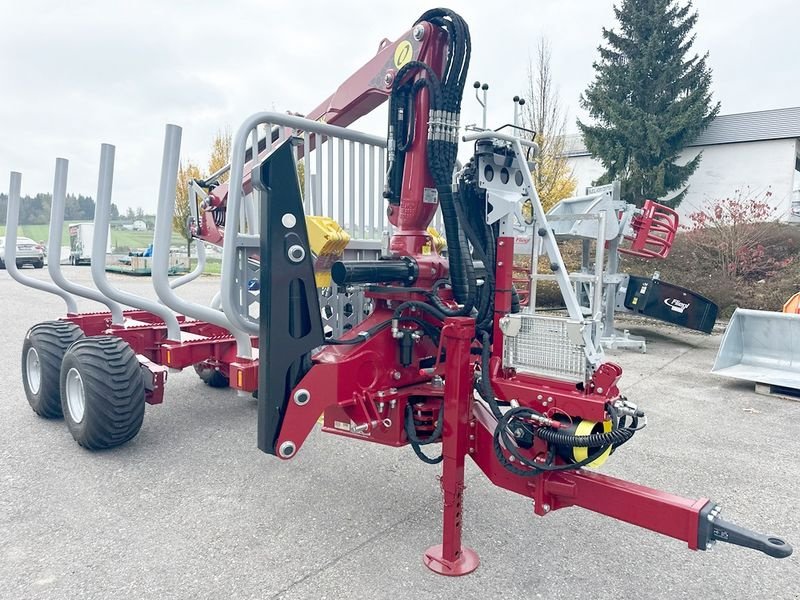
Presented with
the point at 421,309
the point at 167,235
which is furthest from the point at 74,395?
the point at 421,309

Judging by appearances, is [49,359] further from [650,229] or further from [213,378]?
[650,229]

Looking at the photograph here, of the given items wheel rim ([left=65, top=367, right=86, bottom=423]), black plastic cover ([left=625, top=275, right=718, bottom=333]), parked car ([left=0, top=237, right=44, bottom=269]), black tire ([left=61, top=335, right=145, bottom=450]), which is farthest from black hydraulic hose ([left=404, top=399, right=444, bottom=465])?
parked car ([left=0, top=237, right=44, bottom=269])

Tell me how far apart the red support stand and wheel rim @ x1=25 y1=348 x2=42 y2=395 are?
13.6ft

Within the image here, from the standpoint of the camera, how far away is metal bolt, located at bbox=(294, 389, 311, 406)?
2933 millimetres

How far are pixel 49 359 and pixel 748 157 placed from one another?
30.4m

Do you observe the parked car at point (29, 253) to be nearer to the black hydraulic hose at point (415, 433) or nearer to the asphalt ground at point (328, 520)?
the asphalt ground at point (328, 520)

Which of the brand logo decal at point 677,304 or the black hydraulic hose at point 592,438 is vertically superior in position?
the brand logo decal at point 677,304

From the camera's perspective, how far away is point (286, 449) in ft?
9.55

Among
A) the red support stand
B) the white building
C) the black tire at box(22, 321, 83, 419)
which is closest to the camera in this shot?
the red support stand

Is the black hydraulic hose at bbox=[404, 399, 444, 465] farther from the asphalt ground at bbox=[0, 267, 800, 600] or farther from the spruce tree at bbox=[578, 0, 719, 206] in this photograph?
the spruce tree at bbox=[578, 0, 719, 206]

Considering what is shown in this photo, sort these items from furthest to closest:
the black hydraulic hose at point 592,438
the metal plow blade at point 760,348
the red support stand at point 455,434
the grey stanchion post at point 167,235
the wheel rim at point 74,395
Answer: the metal plow blade at point 760,348
the wheel rim at point 74,395
the grey stanchion post at point 167,235
the red support stand at point 455,434
the black hydraulic hose at point 592,438

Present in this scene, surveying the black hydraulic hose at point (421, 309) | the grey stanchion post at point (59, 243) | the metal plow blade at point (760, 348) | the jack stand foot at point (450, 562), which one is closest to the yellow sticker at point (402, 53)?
the black hydraulic hose at point (421, 309)

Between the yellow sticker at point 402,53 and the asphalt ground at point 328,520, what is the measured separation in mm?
2749

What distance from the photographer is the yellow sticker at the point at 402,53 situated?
362 cm
